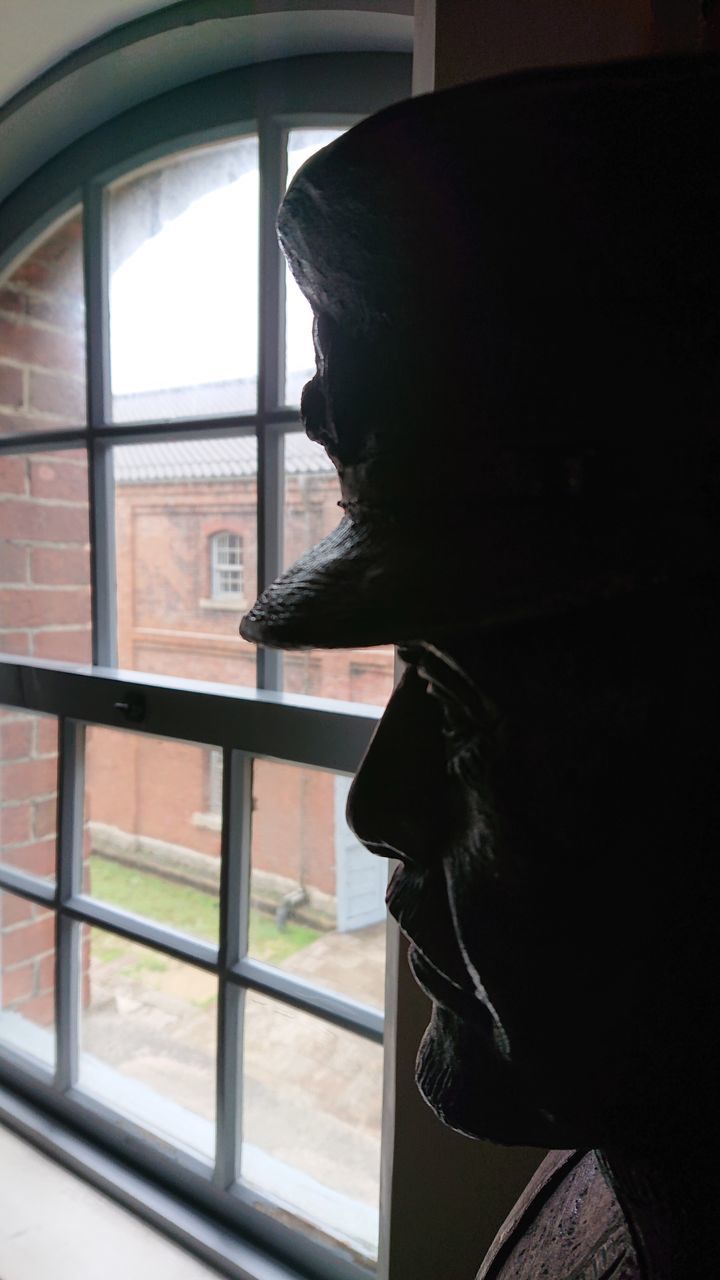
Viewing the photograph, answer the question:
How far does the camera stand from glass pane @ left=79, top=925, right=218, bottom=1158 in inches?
54.6

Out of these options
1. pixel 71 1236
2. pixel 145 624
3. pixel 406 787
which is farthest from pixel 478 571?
pixel 71 1236

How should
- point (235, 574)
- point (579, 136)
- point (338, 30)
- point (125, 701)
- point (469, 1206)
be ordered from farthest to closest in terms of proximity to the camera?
point (235, 574)
point (125, 701)
point (338, 30)
point (469, 1206)
point (579, 136)

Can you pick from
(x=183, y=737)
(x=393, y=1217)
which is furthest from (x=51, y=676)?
(x=393, y=1217)

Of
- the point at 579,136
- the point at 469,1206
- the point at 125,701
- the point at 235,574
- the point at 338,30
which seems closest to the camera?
the point at 579,136

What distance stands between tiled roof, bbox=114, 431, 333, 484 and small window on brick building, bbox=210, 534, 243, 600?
0.11 m

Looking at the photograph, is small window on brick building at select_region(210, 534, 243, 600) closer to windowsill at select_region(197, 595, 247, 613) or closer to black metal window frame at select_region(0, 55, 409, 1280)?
windowsill at select_region(197, 595, 247, 613)

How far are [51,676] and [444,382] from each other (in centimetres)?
120

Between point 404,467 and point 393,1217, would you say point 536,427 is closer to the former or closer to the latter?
point 404,467

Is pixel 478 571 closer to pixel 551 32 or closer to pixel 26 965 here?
pixel 551 32

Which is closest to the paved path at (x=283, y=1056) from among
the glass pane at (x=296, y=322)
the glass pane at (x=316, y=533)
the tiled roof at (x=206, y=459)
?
the glass pane at (x=316, y=533)

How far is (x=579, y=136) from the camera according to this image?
0.30 meters

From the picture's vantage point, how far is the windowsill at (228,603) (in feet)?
4.50

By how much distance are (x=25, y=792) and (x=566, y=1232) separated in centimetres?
137

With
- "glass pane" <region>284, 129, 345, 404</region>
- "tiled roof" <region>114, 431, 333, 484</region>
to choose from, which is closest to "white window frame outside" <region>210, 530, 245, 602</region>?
"tiled roof" <region>114, 431, 333, 484</region>
